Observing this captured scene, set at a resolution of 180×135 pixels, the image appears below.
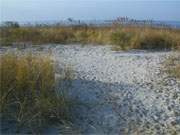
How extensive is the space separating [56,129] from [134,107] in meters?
1.30

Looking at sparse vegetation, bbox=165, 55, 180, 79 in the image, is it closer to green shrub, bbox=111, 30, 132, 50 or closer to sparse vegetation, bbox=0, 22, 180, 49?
sparse vegetation, bbox=0, 22, 180, 49

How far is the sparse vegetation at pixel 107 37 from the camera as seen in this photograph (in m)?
13.0

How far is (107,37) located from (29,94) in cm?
896

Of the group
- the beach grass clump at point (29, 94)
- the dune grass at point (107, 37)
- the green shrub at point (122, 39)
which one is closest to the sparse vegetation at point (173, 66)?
the dune grass at point (107, 37)

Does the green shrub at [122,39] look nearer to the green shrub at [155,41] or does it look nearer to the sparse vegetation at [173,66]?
the green shrub at [155,41]

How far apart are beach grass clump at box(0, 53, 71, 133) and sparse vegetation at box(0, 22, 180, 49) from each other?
631cm

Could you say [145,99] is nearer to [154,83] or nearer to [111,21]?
[154,83]

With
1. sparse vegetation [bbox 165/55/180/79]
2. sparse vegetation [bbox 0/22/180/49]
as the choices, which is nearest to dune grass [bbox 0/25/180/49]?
sparse vegetation [bbox 0/22/180/49]

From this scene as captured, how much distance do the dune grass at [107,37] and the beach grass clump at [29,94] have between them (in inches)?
249

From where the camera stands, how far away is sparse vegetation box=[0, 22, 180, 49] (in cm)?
1303

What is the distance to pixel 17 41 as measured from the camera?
47.2 feet

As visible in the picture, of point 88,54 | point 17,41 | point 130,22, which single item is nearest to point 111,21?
point 130,22

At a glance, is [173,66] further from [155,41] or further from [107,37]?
[107,37]

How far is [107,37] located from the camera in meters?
14.7
